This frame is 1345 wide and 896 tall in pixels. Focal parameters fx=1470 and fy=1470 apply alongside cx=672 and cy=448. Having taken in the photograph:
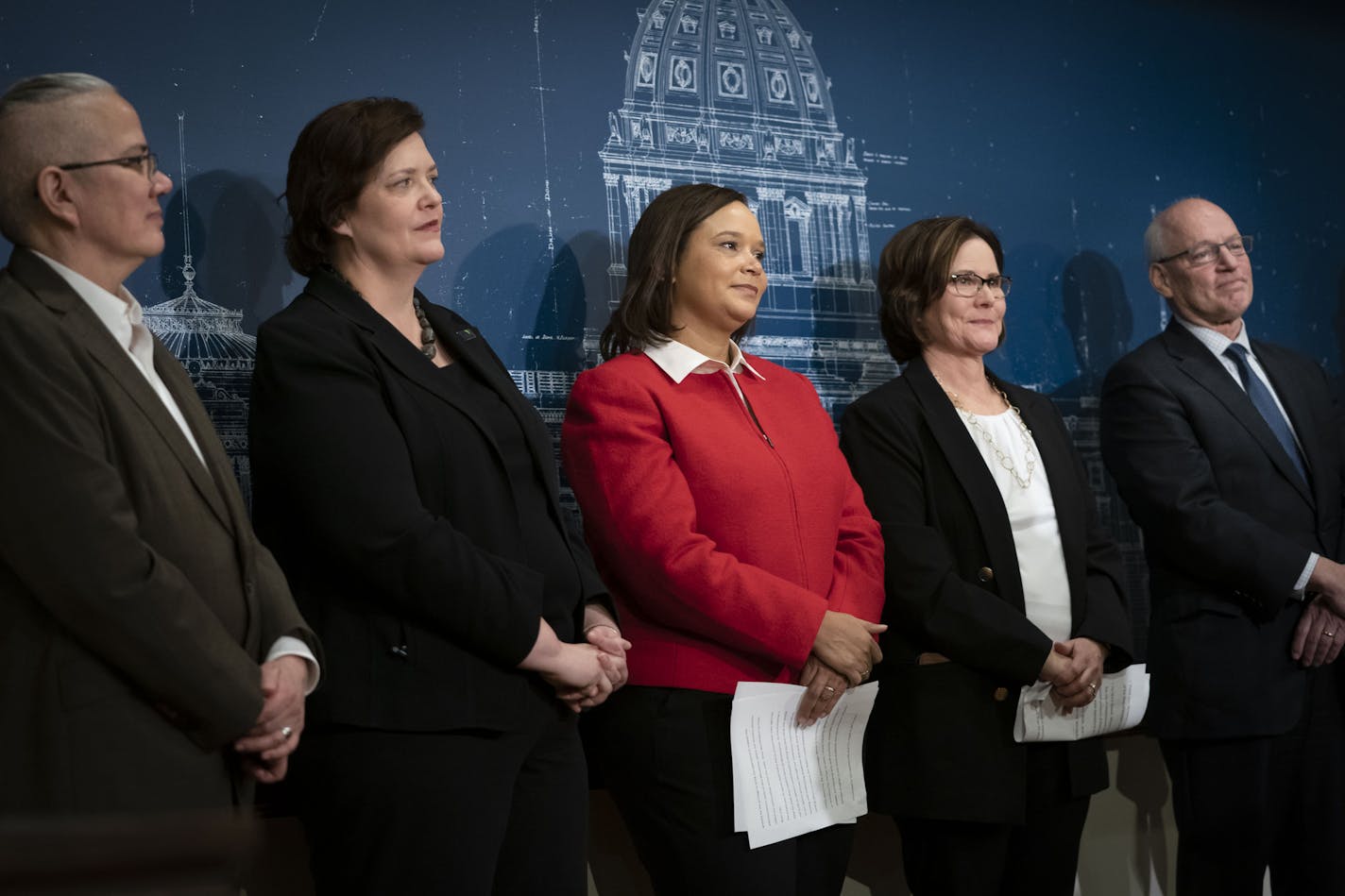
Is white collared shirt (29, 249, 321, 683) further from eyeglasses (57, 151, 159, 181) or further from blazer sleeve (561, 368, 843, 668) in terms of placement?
blazer sleeve (561, 368, 843, 668)

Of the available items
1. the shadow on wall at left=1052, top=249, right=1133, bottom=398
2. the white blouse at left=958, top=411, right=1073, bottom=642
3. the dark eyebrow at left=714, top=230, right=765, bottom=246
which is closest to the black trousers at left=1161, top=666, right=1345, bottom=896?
the white blouse at left=958, top=411, right=1073, bottom=642

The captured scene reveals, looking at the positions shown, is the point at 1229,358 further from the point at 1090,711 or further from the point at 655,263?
the point at 655,263

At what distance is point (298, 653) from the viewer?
2.16m

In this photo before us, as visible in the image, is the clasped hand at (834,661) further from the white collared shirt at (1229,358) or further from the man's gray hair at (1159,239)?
the man's gray hair at (1159,239)

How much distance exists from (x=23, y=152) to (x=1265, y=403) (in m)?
2.93

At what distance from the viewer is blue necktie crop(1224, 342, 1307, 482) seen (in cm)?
367

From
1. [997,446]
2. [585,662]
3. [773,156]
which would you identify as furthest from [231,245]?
[997,446]

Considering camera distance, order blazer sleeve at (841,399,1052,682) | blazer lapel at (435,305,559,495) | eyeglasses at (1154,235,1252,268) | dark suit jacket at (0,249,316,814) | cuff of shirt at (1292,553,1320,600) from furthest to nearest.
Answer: eyeglasses at (1154,235,1252,268)
cuff of shirt at (1292,553,1320,600)
blazer sleeve at (841,399,1052,682)
blazer lapel at (435,305,559,495)
dark suit jacket at (0,249,316,814)

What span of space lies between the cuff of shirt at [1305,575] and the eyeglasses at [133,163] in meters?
2.64

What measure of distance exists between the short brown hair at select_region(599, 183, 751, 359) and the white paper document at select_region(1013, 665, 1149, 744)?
1.10 m

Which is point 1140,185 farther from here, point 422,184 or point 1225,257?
point 422,184

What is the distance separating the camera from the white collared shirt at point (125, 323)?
84.0 inches

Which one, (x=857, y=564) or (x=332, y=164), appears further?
(x=857, y=564)

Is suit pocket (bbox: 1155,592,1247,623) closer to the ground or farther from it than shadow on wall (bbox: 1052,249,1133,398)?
closer to the ground
